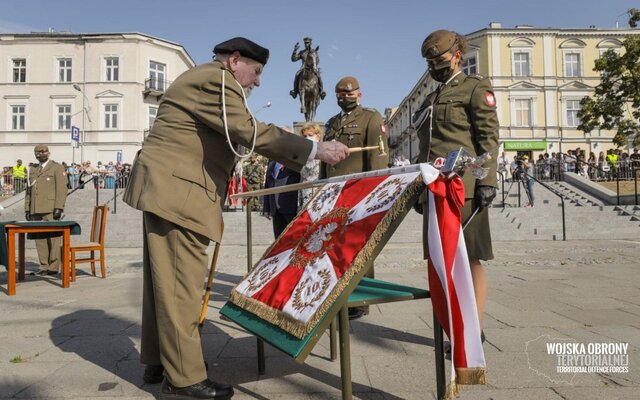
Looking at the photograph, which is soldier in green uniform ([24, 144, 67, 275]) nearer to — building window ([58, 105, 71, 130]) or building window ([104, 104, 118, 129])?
building window ([104, 104, 118, 129])

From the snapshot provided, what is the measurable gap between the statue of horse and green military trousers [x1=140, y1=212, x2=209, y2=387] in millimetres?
18564

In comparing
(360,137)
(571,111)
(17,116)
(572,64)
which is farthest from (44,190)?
(572,64)

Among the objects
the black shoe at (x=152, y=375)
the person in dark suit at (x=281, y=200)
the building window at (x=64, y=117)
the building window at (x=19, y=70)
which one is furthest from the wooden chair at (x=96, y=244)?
the building window at (x=19, y=70)

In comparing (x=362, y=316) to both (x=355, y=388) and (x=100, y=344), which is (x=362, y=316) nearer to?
(x=355, y=388)

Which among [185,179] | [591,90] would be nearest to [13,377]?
[185,179]

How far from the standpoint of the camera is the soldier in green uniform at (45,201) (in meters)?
7.38

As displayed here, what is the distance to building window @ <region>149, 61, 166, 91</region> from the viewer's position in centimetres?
3903

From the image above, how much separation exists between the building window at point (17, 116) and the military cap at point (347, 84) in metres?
42.7

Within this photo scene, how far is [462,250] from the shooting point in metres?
1.88

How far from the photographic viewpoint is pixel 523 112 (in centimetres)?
4038

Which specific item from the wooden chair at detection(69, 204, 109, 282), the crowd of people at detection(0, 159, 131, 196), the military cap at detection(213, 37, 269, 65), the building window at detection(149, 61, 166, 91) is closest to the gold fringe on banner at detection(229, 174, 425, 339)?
the military cap at detection(213, 37, 269, 65)

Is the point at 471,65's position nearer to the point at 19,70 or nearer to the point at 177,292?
the point at 19,70

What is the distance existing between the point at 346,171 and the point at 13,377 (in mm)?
2857

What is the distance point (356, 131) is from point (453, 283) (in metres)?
2.52
